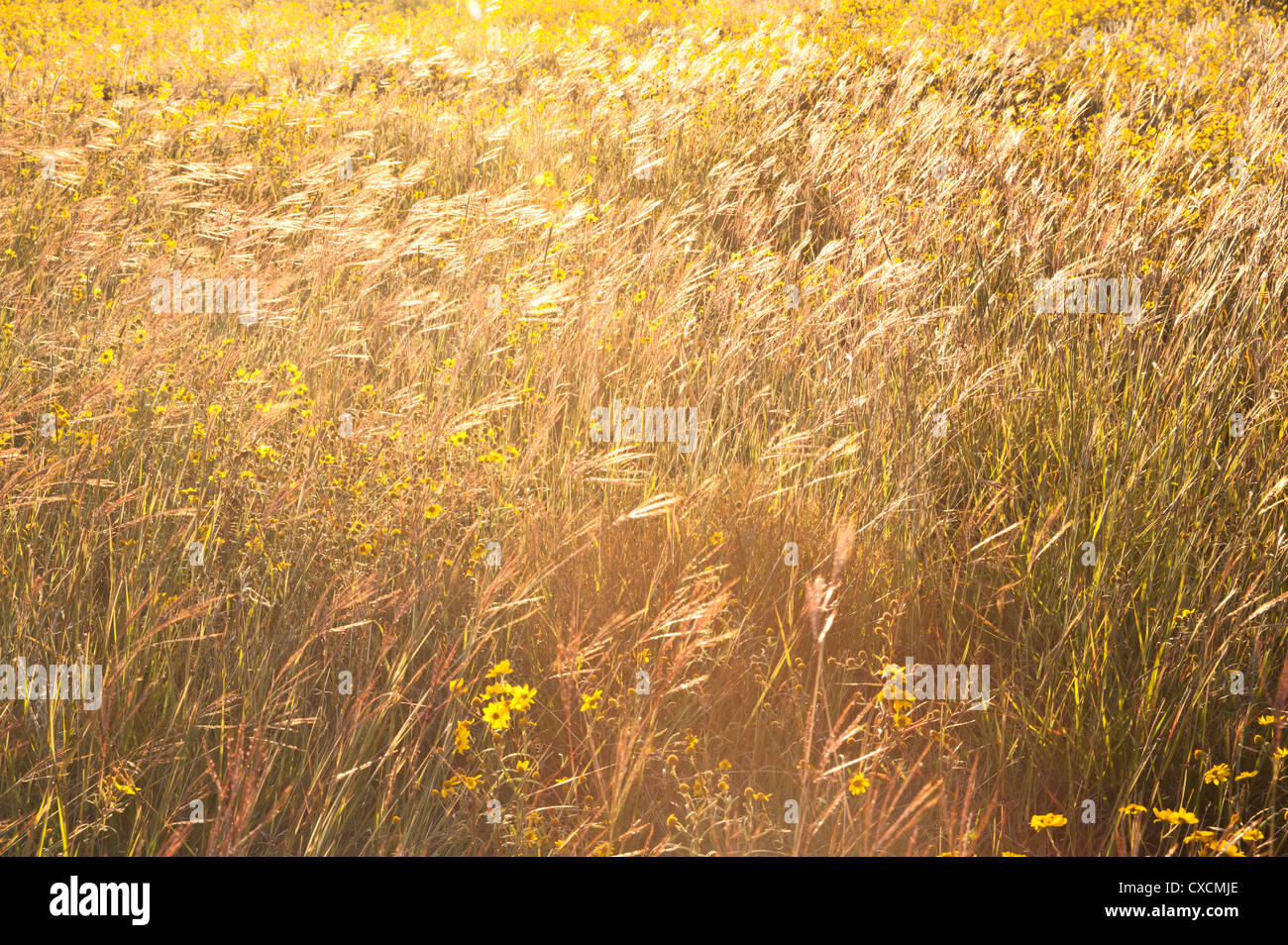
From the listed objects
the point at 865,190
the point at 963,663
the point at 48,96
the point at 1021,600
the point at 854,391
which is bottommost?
the point at 963,663

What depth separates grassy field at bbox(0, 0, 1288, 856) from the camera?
4.72 feet

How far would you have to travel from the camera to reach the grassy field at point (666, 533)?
56.6 inches

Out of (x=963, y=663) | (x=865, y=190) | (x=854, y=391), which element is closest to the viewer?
(x=963, y=663)

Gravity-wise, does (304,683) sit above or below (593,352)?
below

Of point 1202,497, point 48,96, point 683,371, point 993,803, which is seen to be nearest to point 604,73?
point 48,96

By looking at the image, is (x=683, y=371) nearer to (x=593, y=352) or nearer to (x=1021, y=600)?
(x=593, y=352)

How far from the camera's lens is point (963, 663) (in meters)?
1.73

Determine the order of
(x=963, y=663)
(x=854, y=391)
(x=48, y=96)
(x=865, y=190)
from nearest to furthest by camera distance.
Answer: (x=963, y=663), (x=854, y=391), (x=865, y=190), (x=48, y=96)

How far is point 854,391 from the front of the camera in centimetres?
233

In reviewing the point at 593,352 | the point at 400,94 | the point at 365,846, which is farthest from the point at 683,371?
the point at 400,94

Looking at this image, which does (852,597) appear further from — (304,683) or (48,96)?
(48,96)

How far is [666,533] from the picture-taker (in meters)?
1.95

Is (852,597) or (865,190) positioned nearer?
(852,597)

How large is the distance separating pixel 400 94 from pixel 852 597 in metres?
6.34
